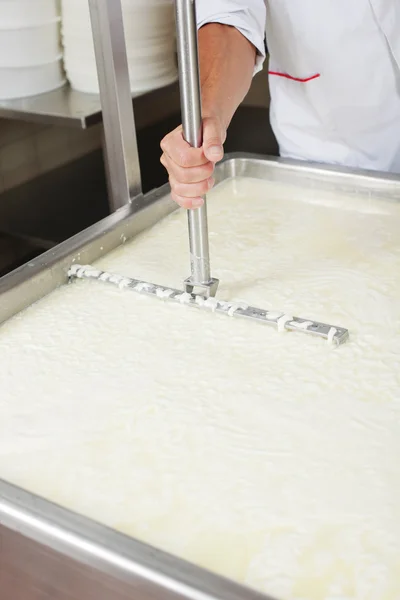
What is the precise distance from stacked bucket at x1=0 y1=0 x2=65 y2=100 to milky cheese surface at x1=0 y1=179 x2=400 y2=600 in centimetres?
94

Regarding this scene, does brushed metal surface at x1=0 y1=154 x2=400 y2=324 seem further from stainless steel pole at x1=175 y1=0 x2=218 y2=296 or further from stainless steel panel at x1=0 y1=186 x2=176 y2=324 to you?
stainless steel pole at x1=175 y1=0 x2=218 y2=296

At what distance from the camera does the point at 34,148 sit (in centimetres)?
262

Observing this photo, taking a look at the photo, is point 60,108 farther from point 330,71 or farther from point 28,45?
point 330,71

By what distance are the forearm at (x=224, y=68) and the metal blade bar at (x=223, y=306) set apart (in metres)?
0.34

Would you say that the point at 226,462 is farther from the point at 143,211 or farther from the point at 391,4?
the point at 391,4

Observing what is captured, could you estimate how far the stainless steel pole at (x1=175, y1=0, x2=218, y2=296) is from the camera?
1.02 m

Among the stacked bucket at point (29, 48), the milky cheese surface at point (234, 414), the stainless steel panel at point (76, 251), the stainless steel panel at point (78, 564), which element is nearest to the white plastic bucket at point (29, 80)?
the stacked bucket at point (29, 48)

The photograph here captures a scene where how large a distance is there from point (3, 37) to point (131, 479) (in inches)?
61.4

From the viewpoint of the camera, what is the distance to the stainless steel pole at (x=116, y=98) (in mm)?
1424

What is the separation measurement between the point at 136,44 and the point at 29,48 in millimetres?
300

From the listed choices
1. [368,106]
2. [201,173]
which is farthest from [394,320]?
[368,106]

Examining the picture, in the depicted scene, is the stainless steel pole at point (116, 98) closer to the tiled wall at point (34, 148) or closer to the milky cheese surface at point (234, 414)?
the milky cheese surface at point (234, 414)

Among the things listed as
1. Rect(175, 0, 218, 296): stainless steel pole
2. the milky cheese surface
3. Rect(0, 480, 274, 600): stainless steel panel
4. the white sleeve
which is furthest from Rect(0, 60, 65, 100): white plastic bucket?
Rect(0, 480, 274, 600): stainless steel panel

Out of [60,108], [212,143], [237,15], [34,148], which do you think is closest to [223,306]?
[212,143]
